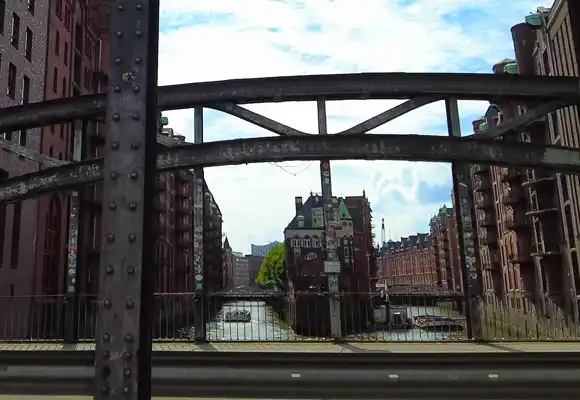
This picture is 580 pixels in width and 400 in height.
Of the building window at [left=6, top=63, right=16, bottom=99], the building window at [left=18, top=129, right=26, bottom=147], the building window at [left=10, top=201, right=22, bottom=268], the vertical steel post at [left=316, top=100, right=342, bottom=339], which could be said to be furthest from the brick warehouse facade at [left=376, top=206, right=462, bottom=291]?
the vertical steel post at [left=316, top=100, right=342, bottom=339]

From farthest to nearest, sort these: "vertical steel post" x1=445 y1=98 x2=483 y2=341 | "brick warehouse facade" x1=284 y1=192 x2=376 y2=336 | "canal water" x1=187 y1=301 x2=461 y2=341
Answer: "brick warehouse facade" x1=284 y1=192 x2=376 y2=336
"canal water" x1=187 y1=301 x2=461 y2=341
"vertical steel post" x1=445 y1=98 x2=483 y2=341

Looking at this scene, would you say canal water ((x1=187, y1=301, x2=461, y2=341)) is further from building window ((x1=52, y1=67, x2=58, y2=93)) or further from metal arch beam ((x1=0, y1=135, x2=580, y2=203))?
building window ((x1=52, y1=67, x2=58, y2=93))

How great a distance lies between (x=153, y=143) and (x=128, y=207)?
1.33ft

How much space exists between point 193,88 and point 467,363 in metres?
4.91

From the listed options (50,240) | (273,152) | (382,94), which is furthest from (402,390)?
(50,240)

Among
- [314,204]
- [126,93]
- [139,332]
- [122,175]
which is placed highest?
[314,204]

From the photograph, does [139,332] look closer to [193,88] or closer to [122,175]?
[122,175]

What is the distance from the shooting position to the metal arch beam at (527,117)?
5.20 m

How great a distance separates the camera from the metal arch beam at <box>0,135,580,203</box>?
16.9 ft

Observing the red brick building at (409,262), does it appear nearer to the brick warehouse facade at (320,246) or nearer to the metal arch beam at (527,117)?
the brick warehouse facade at (320,246)

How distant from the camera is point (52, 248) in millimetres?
30062

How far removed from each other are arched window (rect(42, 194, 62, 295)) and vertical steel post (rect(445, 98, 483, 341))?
87.2 ft

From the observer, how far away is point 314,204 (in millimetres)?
78562

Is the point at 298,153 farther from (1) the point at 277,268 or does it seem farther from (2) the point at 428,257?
(2) the point at 428,257
